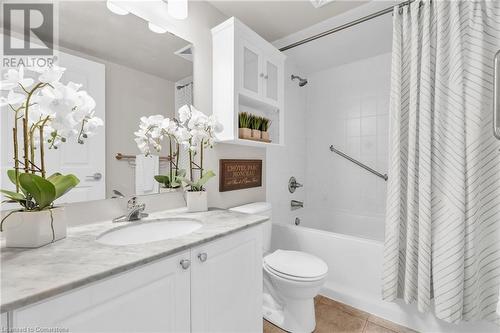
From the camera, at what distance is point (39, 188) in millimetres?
778

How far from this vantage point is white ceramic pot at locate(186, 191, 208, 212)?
140 centimetres

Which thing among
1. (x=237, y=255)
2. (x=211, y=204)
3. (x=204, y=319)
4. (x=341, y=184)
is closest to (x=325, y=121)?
(x=341, y=184)

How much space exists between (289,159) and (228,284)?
1.80 meters

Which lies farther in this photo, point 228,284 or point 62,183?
point 228,284

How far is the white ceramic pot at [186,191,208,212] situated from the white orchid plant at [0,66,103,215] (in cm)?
61

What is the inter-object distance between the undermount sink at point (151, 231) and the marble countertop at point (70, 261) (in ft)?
0.20

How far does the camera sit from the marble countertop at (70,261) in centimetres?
53

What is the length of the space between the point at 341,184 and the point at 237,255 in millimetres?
2006

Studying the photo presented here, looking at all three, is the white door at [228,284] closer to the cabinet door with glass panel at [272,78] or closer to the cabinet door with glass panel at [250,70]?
the cabinet door with glass panel at [250,70]

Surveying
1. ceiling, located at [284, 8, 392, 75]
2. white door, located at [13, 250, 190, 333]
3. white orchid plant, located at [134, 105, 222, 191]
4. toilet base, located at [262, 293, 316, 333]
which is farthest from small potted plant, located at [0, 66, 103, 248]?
ceiling, located at [284, 8, 392, 75]

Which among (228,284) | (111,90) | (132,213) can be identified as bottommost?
(228,284)

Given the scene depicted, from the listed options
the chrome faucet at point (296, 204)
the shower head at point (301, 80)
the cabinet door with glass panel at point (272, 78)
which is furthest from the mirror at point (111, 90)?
the chrome faucet at point (296, 204)

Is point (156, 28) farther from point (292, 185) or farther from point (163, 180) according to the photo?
point (292, 185)

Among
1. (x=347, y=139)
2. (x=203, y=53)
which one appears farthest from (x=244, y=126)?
(x=347, y=139)
